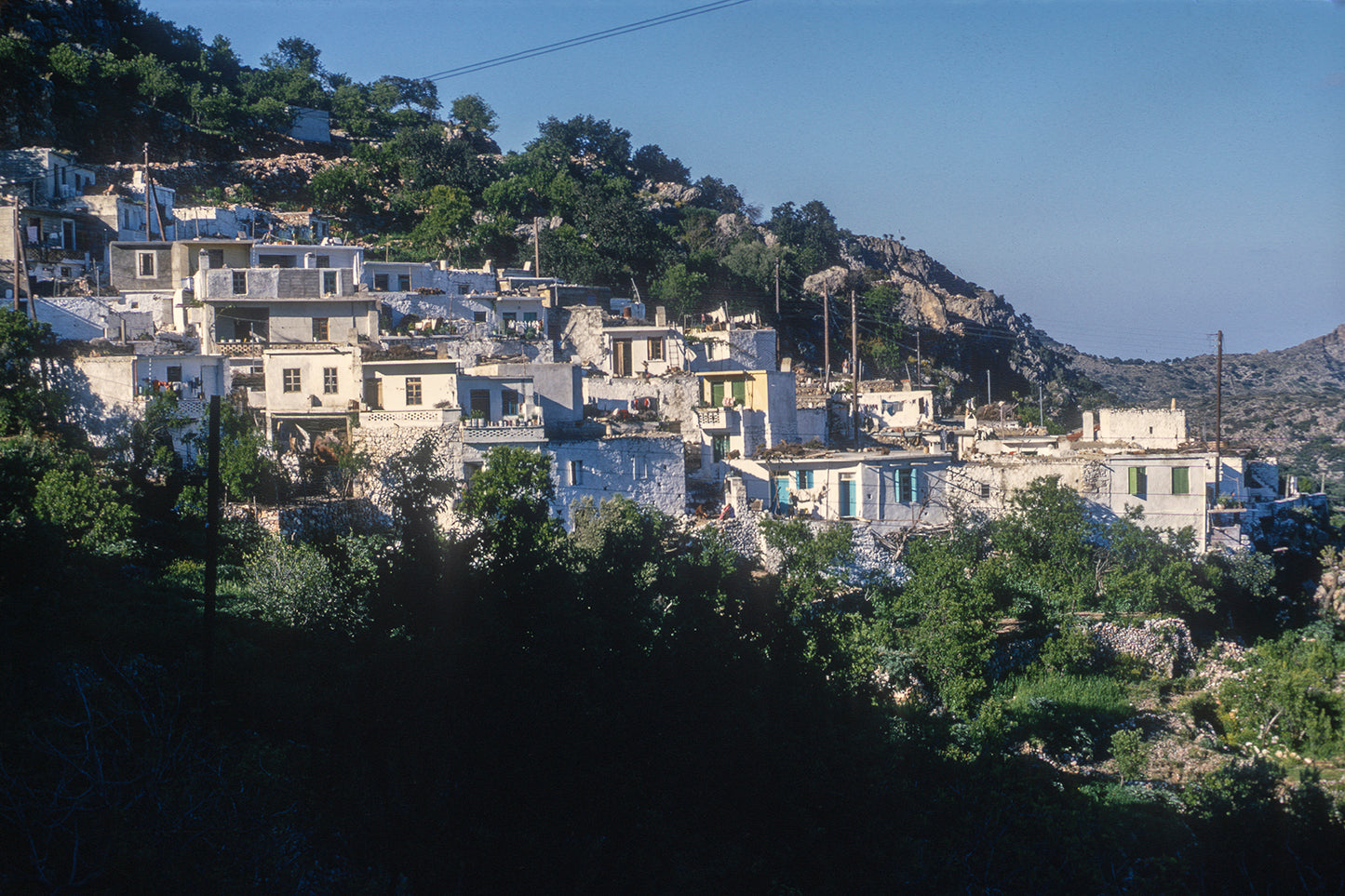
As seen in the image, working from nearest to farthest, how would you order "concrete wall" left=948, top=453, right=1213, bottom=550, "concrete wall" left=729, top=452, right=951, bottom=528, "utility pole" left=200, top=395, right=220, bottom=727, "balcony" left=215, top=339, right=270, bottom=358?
"utility pole" left=200, top=395, right=220, bottom=727, "concrete wall" left=729, top=452, right=951, bottom=528, "balcony" left=215, top=339, right=270, bottom=358, "concrete wall" left=948, top=453, right=1213, bottom=550

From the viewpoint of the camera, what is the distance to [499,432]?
24312 millimetres

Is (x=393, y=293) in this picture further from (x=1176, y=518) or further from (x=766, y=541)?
(x=1176, y=518)

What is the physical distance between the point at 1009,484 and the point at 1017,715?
913 cm

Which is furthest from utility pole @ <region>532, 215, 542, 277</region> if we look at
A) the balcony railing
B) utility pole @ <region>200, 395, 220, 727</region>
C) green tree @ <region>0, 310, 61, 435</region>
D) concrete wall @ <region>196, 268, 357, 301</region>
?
utility pole @ <region>200, 395, 220, 727</region>

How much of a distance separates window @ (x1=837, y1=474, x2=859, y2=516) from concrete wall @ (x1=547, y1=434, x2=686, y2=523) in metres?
4.16

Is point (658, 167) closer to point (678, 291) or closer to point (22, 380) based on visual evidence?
point (678, 291)

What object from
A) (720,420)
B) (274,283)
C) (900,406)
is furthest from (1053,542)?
(274,283)

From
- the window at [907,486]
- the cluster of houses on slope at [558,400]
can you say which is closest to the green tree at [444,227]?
the cluster of houses on slope at [558,400]

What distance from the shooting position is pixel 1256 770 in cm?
1460

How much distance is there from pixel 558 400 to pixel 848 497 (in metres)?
7.67

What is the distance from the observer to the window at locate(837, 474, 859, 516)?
1081 inches

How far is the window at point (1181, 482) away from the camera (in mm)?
28547

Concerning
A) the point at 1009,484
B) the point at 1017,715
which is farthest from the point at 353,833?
the point at 1009,484

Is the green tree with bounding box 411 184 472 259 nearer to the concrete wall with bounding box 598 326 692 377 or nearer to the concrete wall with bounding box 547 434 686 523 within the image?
the concrete wall with bounding box 598 326 692 377
